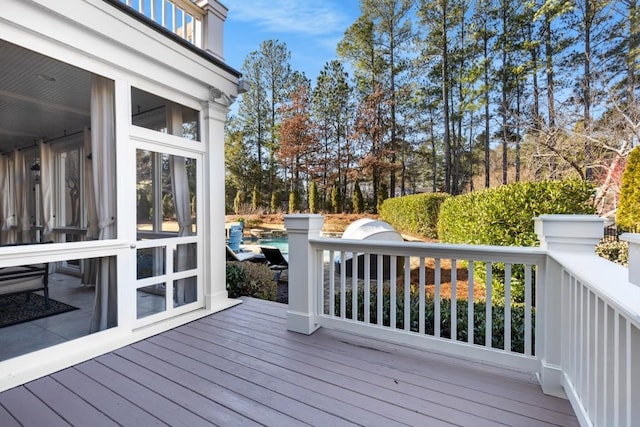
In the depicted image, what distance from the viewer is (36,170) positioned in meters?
5.46

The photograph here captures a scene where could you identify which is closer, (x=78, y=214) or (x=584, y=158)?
(x=78, y=214)

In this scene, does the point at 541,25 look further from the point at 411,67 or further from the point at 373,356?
the point at 373,356

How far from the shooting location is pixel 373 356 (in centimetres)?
253

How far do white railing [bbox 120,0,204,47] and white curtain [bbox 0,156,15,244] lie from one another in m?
4.50

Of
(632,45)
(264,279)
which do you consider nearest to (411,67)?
(632,45)

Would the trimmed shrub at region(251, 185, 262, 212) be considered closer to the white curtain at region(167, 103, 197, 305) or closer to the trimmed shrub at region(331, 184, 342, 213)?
the trimmed shrub at region(331, 184, 342, 213)

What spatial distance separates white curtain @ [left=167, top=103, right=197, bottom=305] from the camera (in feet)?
11.2

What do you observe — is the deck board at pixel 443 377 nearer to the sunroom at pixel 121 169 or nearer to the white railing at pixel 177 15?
the sunroom at pixel 121 169

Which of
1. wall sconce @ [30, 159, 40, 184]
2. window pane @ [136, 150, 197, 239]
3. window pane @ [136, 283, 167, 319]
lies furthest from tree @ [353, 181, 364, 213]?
window pane @ [136, 283, 167, 319]

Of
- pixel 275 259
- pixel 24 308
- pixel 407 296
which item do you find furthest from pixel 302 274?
pixel 275 259

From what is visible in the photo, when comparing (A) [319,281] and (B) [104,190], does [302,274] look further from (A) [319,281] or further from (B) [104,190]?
(B) [104,190]

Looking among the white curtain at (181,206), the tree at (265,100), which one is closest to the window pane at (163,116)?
the white curtain at (181,206)

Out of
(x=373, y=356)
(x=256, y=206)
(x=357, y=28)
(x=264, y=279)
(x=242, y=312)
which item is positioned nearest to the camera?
(x=373, y=356)

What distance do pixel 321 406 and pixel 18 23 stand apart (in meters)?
3.20
